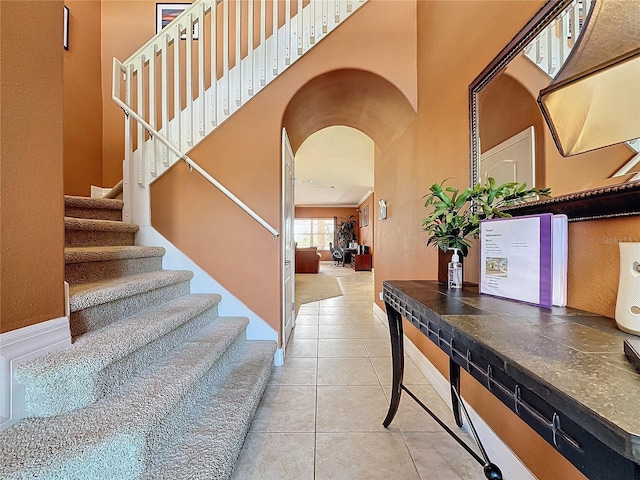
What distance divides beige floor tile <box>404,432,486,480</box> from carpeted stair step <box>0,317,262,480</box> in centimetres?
113

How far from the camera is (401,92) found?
241 cm

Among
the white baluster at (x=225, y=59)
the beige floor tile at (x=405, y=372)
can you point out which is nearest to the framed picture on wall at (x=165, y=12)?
the white baluster at (x=225, y=59)

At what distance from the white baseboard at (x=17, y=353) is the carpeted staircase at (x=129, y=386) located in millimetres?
31

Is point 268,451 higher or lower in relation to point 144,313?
lower

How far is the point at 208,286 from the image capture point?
2.32 meters

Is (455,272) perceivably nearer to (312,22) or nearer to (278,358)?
(278,358)

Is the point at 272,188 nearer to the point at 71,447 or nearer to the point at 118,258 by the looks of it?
the point at 118,258

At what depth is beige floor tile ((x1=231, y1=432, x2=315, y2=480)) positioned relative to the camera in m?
1.24

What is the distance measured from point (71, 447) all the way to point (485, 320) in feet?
4.31

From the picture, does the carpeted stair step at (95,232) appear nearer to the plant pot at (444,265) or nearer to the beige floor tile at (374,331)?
the plant pot at (444,265)

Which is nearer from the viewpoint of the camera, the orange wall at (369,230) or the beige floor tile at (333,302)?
the beige floor tile at (333,302)

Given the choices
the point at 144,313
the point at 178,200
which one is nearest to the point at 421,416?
the point at 144,313

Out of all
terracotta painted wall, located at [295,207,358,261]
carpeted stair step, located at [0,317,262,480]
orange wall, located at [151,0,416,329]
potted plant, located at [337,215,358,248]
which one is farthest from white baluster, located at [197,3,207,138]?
terracotta painted wall, located at [295,207,358,261]

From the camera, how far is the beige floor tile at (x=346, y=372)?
206 centimetres
